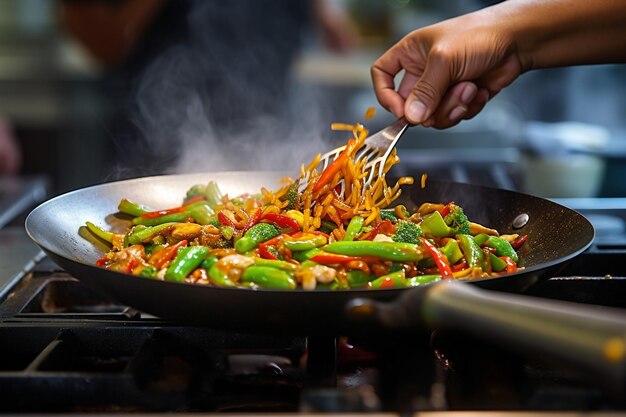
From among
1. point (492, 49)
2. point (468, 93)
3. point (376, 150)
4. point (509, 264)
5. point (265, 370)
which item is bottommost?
point (265, 370)

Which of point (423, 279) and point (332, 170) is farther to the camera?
point (332, 170)

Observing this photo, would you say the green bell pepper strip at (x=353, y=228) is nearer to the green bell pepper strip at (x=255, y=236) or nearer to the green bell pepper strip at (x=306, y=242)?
the green bell pepper strip at (x=306, y=242)

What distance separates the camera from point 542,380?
1.57 metres

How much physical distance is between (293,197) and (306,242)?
0.24 metres

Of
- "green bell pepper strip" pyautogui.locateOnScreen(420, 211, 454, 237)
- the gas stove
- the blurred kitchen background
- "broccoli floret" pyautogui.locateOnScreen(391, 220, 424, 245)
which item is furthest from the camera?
the blurred kitchen background

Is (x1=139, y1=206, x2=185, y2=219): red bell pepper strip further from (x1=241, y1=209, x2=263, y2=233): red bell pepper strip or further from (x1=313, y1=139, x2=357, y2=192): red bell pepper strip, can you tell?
(x1=313, y1=139, x2=357, y2=192): red bell pepper strip

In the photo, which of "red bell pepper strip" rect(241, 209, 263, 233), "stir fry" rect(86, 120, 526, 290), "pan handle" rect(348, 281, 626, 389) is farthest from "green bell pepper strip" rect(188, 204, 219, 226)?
"pan handle" rect(348, 281, 626, 389)

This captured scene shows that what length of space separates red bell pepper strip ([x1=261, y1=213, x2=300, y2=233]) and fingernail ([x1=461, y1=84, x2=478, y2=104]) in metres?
0.66

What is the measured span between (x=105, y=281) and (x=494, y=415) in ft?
2.30

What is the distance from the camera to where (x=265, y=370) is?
165 centimetres

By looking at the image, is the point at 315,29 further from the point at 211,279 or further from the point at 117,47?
the point at 211,279

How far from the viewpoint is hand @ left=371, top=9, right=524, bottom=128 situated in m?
2.17

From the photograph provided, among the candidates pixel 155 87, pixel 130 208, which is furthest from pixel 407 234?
pixel 155 87

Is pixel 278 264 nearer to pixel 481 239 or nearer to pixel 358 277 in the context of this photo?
pixel 358 277
